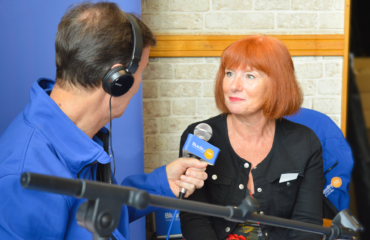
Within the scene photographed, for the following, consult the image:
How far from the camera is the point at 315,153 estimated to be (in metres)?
1.42

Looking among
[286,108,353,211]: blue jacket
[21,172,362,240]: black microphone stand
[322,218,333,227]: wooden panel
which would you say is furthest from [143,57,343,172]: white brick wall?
[21,172,362,240]: black microphone stand

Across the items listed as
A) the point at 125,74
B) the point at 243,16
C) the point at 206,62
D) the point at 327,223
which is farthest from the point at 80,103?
the point at 243,16

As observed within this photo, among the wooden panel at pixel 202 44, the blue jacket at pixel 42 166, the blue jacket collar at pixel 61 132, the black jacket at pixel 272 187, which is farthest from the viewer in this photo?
the wooden panel at pixel 202 44

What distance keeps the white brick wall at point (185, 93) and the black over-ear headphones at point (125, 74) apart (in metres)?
1.36

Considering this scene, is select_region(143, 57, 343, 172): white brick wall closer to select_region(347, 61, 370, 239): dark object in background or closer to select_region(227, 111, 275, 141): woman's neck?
select_region(227, 111, 275, 141): woman's neck

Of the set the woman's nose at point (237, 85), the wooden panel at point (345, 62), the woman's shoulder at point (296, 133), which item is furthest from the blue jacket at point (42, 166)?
the wooden panel at point (345, 62)

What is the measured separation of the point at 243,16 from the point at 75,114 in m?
1.69

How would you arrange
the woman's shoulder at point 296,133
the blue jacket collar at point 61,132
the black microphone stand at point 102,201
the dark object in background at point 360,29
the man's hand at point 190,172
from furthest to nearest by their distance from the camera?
the woman's shoulder at point 296,133, the man's hand at point 190,172, the blue jacket collar at point 61,132, the dark object in background at point 360,29, the black microphone stand at point 102,201

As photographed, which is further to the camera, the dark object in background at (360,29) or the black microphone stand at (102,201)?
the dark object in background at (360,29)

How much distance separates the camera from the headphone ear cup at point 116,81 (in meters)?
0.96

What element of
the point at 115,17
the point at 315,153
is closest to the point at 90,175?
the point at 115,17

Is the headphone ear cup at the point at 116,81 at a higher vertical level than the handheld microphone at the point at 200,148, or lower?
higher

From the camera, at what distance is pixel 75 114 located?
1001 mm

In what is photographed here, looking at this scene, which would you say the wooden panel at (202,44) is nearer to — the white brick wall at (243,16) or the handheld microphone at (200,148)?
the white brick wall at (243,16)
